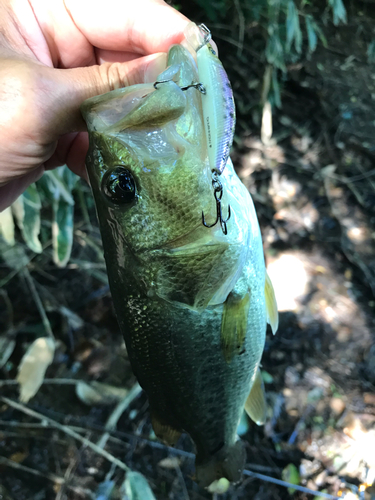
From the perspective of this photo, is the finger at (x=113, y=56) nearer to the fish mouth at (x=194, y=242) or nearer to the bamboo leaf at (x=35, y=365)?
the fish mouth at (x=194, y=242)

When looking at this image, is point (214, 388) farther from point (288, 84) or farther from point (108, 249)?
point (288, 84)

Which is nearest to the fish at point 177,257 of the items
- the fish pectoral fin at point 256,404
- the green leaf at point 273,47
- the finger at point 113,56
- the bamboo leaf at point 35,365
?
the fish pectoral fin at point 256,404

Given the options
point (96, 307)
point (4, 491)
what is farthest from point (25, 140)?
point (4, 491)

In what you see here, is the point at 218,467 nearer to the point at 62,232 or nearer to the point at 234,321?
the point at 234,321

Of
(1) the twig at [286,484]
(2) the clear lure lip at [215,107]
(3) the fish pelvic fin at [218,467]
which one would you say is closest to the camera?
(2) the clear lure lip at [215,107]

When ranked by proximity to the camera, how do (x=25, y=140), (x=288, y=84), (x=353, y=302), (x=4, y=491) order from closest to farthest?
(x=25, y=140) < (x=4, y=491) < (x=353, y=302) < (x=288, y=84)

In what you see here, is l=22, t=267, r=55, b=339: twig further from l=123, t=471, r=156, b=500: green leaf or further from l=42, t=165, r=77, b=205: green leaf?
l=123, t=471, r=156, b=500: green leaf
